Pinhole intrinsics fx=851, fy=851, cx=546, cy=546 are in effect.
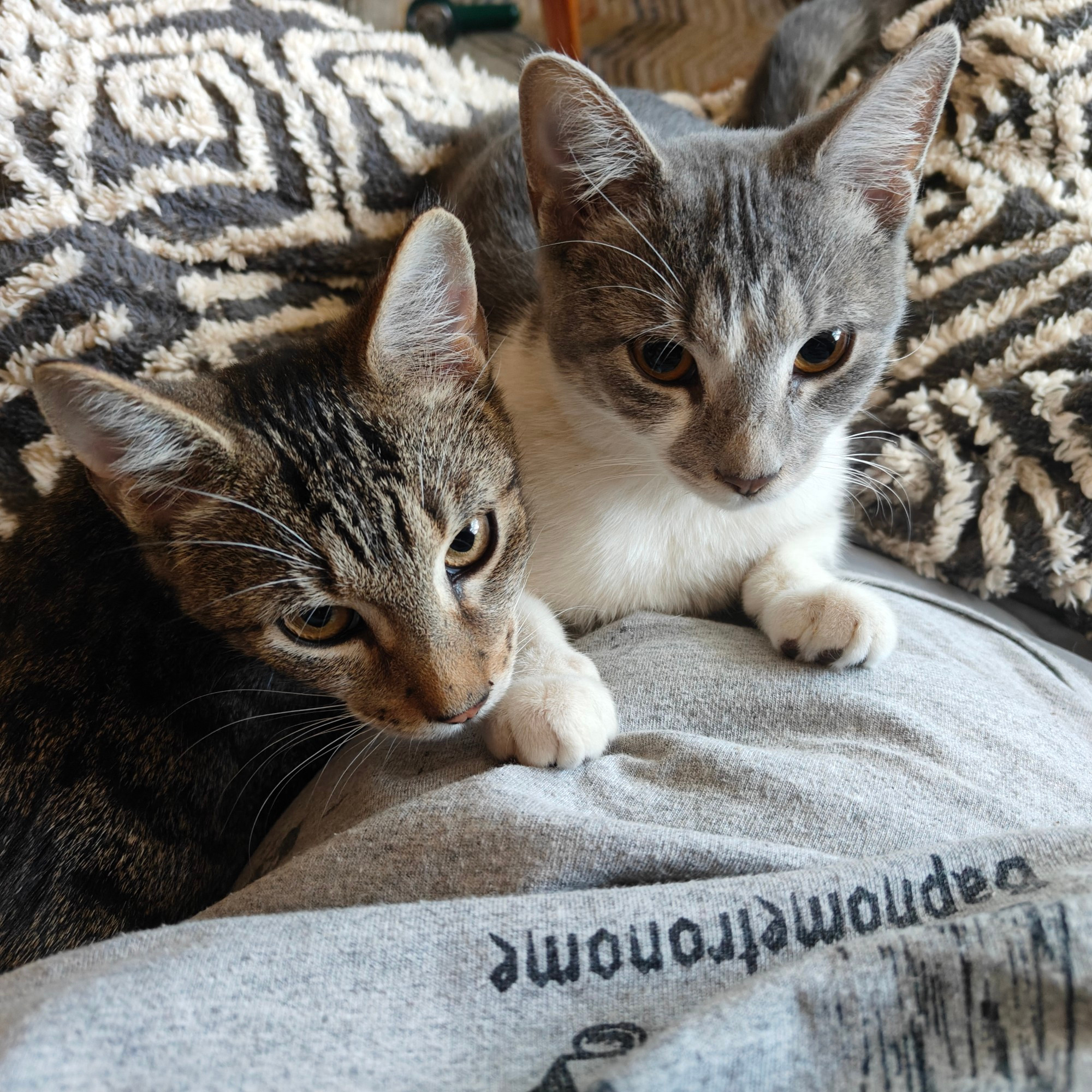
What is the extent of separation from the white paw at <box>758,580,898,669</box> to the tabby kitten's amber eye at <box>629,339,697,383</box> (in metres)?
0.34

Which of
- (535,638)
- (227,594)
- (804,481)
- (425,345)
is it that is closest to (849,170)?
(804,481)

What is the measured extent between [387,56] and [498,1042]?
1.74 meters

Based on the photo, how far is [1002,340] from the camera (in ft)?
4.70

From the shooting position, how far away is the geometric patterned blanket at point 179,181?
1.39 meters

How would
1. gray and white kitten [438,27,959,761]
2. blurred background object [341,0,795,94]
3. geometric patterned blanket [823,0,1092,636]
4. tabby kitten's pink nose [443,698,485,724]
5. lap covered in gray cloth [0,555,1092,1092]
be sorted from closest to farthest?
lap covered in gray cloth [0,555,1092,1092] → tabby kitten's pink nose [443,698,485,724] → gray and white kitten [438,27,959,761] → geometric patterned blanket [823,0,1092,636] → blurred background object [341,0,795,94]

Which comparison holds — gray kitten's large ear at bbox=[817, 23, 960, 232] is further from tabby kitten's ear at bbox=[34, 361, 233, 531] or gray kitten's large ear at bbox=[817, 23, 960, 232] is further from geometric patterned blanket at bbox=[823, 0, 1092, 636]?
tabby kitten's ear at bbox=[34, 361, 233, 531]

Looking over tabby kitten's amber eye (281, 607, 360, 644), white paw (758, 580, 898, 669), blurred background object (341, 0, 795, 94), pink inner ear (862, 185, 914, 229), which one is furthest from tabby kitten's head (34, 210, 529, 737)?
blurred background object (341, 0, 795, 94)

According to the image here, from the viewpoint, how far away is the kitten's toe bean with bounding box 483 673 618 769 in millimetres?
946

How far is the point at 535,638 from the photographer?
3.79 feet

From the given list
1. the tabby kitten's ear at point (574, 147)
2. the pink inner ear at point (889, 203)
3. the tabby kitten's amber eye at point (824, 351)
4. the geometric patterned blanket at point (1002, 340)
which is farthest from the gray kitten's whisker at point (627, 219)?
the geometric patterned blanket at point (1002, 340)

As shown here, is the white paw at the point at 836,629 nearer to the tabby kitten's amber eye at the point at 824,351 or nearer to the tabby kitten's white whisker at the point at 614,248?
the tabby kitten's amber eye at the point at 824,351

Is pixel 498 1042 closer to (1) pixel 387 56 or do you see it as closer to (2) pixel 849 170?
(2) pixel 849 170

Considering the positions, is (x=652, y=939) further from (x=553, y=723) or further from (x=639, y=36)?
(x=639, y=36)

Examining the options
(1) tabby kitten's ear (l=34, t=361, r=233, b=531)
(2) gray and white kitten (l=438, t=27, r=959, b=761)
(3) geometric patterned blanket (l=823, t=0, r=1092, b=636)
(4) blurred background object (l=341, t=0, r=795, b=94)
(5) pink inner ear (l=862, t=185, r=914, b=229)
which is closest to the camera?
(1) tabby kitten's ear (l=34, t=361, r=233, b=531)
